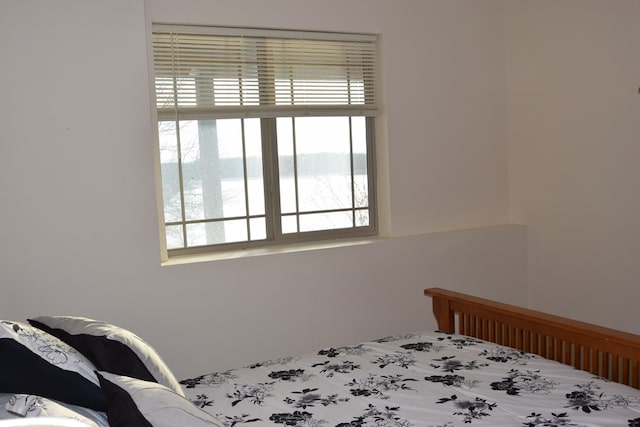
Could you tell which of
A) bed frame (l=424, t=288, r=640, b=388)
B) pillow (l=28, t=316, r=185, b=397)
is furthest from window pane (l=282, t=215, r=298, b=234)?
pillow (l=28, t=316, r=185, b=397)

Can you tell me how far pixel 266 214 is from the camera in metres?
3.80

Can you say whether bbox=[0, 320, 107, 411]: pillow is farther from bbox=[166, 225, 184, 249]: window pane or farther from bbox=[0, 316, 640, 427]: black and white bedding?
bbox=[166, 225, 184, 249]: window pane

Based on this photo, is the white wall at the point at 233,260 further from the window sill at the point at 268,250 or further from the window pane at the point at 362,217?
the window pane at the point at 362,217

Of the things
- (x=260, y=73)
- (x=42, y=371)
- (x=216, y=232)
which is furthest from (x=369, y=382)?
(x=260, y=73)

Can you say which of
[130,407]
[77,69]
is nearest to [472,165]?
[77,69]

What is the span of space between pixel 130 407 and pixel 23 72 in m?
2.07

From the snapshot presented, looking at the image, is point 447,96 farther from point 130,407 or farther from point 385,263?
point 130,407

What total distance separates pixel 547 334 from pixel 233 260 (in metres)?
1.67

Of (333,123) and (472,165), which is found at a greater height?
(333,123)

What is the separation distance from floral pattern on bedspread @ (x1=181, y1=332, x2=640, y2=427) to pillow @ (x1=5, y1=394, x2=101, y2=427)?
0.62 meters

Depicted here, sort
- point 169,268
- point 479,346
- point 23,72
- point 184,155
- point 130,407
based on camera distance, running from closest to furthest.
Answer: point 130,407 → point 479,346 → point 23,72 → point 169,268 → point 184,155

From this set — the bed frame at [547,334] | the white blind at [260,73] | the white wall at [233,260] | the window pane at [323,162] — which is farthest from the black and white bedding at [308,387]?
the white blind at [260,73]

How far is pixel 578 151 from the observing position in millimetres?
3873

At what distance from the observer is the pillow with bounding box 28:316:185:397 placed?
1704 mm
